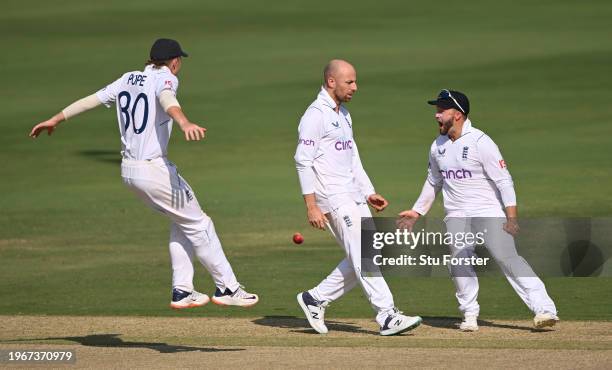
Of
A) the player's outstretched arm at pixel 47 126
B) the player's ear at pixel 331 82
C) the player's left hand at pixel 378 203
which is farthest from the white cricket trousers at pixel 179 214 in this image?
the player's ear at pixel 331 82

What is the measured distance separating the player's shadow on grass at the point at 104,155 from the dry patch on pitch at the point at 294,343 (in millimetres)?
14563

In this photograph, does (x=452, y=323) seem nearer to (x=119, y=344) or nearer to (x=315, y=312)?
(x=315, y=312)

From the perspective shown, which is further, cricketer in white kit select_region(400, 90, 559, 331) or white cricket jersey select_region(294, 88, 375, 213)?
cricketer in white kit select_region(400, 90, 559, 331)

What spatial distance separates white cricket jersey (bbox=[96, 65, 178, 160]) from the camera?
11.7m

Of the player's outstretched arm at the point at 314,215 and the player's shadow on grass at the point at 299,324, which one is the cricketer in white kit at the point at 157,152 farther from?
the player's shadow on grass at the point at 299,324

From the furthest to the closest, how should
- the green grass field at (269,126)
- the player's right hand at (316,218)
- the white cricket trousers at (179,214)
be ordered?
1. the green grass field at (269,126)
2. the player's right hand at (316,218)
3. the white cricket trousers at (179,214)

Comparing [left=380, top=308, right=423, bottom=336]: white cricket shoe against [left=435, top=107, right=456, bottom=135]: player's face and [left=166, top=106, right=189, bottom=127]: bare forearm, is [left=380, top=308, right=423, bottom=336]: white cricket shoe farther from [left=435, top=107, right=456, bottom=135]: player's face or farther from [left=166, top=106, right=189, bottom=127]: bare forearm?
[left=166, top=106, right=189, bottom=127]: bare forearm

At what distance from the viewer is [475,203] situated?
12531mm

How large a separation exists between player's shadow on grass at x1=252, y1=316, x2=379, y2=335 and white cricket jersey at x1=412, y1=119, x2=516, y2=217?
152 cm

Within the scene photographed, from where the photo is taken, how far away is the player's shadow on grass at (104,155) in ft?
93.4

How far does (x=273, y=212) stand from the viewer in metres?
22.0

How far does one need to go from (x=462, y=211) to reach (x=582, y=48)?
28396mm

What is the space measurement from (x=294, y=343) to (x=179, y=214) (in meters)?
1.58

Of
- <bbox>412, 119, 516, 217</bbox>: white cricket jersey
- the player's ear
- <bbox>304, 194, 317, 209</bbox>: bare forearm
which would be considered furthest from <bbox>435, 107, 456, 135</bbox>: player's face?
<bbox>304, 194, 317, 209</bbox>: bare forearm
